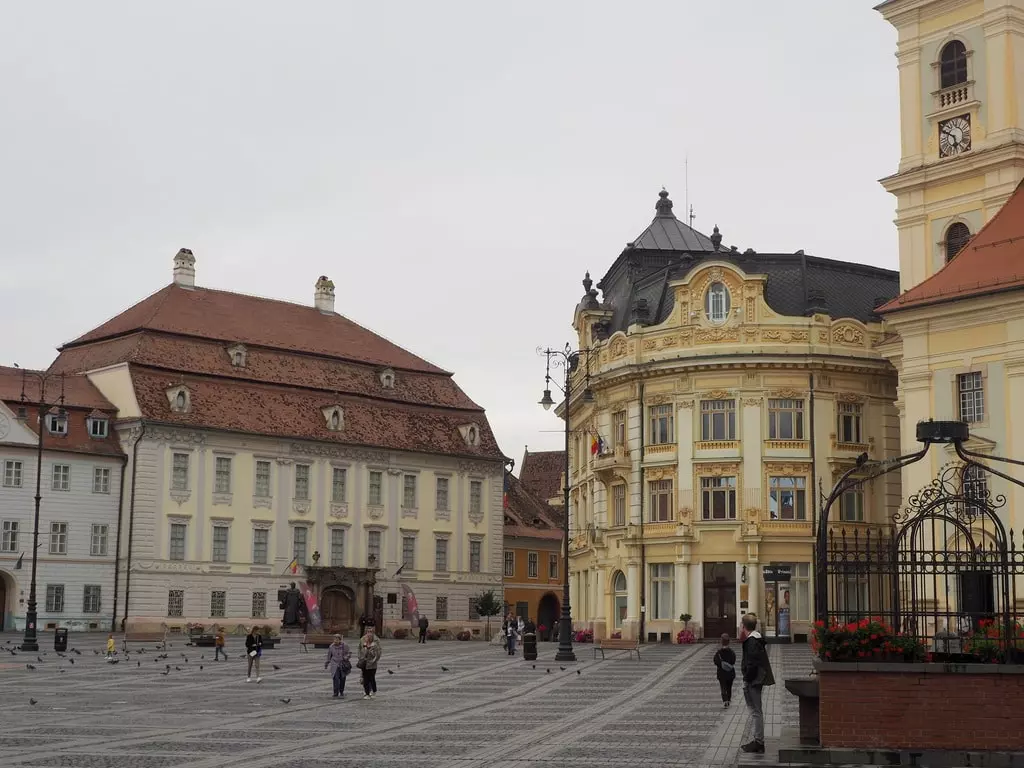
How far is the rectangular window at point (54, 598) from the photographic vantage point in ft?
218

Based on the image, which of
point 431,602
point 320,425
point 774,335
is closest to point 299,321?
point 320,425

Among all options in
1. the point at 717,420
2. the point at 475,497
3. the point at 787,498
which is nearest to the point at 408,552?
the point at 475,497

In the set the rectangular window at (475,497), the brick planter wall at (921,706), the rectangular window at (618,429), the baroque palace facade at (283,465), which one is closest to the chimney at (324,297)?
the baroque palace facade at (283,465)

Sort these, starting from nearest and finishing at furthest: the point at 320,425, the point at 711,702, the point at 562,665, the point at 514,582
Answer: the point at 711,702, the point at 562,665, the point at 320,425, the point at 514,582

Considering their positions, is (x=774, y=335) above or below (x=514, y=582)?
above

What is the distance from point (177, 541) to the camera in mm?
69625

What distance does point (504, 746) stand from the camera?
69.1 feet

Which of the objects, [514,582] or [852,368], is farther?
[514,582]

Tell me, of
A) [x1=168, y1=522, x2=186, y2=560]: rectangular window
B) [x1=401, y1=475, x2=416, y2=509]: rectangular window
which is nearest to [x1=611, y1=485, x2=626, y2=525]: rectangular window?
[x1=401, y1=475, x2=416, y2=509]: rectangular window

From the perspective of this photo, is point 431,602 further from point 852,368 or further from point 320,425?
point 852,368

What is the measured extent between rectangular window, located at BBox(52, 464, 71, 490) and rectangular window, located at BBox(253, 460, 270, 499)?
29.6 ft

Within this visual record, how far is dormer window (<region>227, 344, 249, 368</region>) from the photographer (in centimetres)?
7319

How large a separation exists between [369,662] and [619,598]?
34028mm

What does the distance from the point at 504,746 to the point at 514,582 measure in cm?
7061
